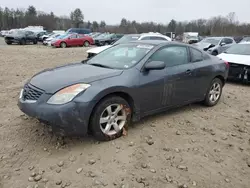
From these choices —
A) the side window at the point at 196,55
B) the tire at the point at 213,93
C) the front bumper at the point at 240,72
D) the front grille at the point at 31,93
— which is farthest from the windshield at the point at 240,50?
the front grille at the point at 31,93

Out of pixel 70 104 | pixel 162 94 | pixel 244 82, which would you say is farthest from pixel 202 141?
pixel 244 82

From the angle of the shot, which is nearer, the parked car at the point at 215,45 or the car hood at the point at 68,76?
the car hood at the point at 68,76

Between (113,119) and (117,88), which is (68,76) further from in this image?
(113,119)

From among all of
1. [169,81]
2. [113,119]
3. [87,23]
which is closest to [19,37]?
[169,81]

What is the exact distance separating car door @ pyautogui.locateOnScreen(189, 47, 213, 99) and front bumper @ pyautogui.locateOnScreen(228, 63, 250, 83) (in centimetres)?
338

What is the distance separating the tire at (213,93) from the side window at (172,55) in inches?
41.0

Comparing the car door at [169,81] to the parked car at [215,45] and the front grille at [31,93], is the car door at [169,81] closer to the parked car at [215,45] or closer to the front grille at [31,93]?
the front grille at [31,93]

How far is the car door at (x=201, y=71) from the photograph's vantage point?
4.93 m

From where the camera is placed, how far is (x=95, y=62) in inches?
179

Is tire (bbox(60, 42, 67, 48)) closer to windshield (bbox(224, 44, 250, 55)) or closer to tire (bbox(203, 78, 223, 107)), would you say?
windshield (bbox(224, 44, 250, 55))

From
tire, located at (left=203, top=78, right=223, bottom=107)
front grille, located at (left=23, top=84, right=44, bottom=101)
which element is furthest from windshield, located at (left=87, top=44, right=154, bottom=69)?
tire, located at (left=203, top=78, right=223, bottom=107)

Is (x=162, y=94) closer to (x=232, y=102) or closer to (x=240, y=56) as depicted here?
(x=232, y=102)

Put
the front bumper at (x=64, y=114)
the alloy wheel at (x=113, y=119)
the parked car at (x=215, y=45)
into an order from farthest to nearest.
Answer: the parked car at (x=215, y=45), the alloy wheel at (x=113, y=119), the front bumper at (x=64, y=114)

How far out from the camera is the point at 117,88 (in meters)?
3.62
